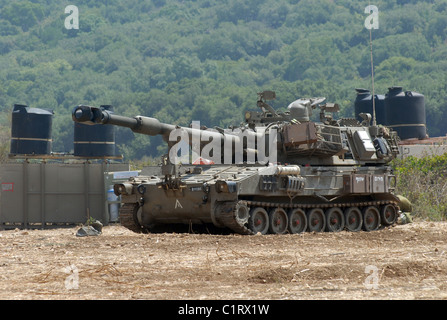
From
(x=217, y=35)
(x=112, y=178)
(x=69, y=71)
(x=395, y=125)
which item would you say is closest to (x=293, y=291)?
(x=112, y=178)

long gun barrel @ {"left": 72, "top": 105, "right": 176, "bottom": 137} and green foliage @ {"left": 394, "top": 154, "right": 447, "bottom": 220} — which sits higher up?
long gun barrel @ {"left": 72, "top": 105, "right": 176, "bottom": 137}

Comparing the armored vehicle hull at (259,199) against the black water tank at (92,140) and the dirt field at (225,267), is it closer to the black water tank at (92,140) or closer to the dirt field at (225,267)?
the dirt field at (225,267)

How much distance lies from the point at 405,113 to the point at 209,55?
98.0 m

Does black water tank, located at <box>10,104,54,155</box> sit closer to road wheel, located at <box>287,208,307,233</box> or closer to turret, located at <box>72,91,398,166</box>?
turret, located at <box>72,91,398,166</box>

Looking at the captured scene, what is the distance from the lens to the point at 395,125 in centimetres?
3691

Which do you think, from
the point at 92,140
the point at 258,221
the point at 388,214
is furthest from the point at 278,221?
the point at 92,140

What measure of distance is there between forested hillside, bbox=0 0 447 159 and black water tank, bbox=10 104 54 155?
53503mm

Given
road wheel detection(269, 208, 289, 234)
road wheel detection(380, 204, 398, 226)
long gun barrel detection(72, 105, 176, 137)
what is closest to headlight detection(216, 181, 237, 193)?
long gun barrel detection(72, 105, 176, 137)

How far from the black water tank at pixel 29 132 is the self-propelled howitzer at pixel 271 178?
9.56 metres

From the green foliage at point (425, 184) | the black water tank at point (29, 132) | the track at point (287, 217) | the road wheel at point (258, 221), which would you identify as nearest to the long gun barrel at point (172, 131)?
the track at point (287, 217)

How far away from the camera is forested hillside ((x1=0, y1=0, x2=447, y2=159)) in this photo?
93.6 m

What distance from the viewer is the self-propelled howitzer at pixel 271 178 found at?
18281mm

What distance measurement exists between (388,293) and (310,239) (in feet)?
26.5

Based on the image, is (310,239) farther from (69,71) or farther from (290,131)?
(69,71)
